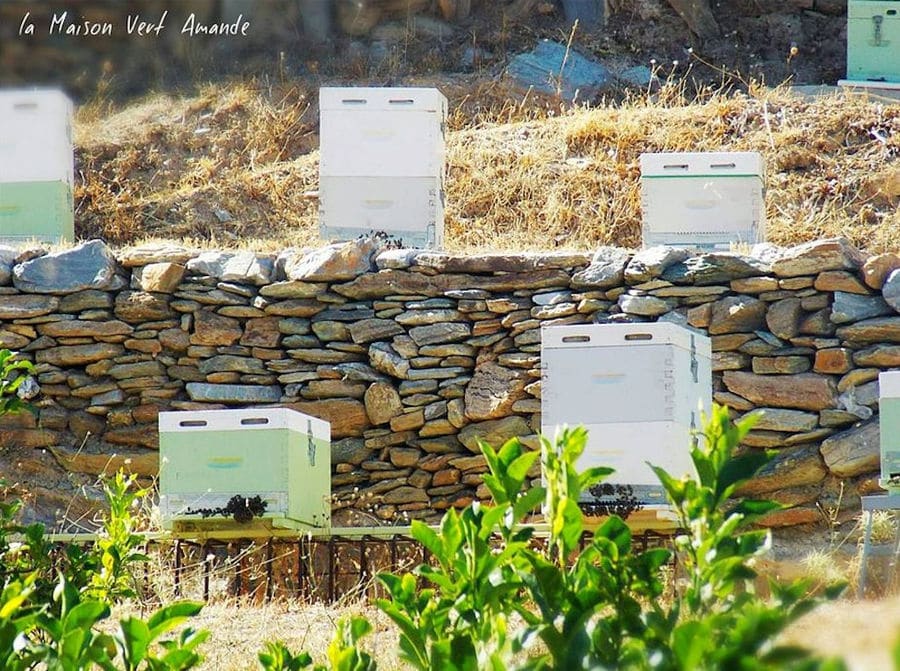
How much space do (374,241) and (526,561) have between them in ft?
22.7

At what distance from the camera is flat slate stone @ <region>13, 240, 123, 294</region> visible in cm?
912

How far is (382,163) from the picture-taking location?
29.2 ft

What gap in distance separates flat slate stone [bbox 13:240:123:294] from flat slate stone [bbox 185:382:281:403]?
83 centimetres

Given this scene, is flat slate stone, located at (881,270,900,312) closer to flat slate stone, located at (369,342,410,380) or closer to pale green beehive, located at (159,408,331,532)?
flat slate stone, located at (369,342,410,380)

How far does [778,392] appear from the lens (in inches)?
332

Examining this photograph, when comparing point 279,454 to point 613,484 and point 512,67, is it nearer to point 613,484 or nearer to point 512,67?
point 613,484

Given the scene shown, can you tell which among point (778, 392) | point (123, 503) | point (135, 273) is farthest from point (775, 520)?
point (123, 503)

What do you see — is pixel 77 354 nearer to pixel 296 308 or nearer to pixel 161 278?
pixel 161 278

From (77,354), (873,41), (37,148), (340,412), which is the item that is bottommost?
(340,412)

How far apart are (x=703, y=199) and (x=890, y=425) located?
2.45m

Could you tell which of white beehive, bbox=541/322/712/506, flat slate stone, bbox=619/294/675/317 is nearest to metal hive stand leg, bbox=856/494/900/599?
white beehive, bbox=541/322/712/506

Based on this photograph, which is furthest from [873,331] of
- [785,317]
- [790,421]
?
[790,421]

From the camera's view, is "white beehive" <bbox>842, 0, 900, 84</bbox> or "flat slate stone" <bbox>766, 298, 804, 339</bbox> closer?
"flat slate stone" <bbox>766, 298, 804, 339</bbox>

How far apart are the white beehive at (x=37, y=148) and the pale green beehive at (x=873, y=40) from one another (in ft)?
19.5
